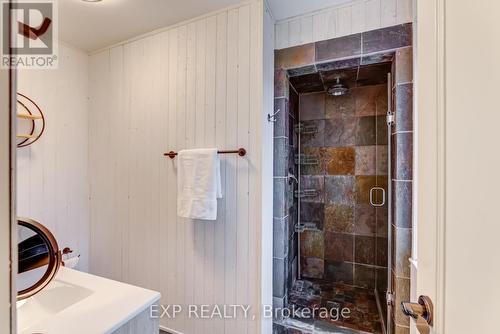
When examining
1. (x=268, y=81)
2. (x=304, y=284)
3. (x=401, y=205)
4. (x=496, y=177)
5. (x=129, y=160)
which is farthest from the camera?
(x=304, y=284)

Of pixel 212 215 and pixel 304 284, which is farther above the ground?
pixel 212 215

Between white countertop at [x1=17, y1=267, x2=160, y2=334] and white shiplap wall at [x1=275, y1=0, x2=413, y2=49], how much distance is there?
6.33 ft

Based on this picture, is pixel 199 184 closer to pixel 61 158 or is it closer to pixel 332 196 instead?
pixel 61 158

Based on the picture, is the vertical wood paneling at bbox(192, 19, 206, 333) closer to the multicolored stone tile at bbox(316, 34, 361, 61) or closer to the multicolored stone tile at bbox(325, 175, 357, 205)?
the multicolored stone tile at bbox(316, 34, 361, 61)

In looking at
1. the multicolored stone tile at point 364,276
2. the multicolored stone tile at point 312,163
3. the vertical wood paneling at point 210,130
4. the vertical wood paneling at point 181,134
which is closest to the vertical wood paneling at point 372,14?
the vertical wood paneling at point 210,130

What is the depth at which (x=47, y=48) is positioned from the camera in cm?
207

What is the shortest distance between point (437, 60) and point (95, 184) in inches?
105

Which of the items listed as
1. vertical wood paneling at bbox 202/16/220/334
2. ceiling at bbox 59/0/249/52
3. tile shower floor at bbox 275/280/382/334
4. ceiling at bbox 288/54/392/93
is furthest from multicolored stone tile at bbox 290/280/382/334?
ceiling at bbox 59/0/249/52

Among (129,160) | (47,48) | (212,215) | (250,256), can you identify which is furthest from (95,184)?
(250,256)

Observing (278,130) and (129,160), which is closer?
(278,130)

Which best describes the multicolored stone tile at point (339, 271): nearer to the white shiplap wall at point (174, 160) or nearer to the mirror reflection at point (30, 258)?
the white shiplap wall at point (174, 160)

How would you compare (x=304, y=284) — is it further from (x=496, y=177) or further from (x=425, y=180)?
(x=496, y=177)

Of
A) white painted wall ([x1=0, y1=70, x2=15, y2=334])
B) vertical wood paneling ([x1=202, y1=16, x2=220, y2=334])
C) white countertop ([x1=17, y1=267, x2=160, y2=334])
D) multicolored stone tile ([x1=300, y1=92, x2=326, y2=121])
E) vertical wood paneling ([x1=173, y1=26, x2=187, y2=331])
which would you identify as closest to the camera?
white painted wall ([x1=0, y1=70, x2=15, y2=334])

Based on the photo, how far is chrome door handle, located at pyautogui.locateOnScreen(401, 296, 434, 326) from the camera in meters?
0.60
